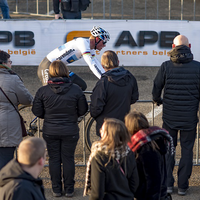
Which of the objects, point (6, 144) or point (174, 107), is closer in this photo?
point (6, 144)

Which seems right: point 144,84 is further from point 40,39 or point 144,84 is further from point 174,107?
point 174,107

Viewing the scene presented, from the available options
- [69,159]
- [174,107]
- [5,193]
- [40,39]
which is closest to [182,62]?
[174,107]

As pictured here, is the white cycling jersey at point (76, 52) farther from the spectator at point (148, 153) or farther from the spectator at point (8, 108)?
the spectator at point (148, 153)

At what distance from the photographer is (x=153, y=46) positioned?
33.4ft

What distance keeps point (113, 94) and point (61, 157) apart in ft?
3.61

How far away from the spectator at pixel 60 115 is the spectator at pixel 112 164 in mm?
1534

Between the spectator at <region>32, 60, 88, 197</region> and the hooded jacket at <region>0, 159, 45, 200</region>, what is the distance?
85.0 inches

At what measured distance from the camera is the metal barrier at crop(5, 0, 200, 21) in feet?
42.5

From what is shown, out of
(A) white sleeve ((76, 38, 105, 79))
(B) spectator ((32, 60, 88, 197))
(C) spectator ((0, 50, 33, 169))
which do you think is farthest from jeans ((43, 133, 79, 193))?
(A) white sleeve ((76, 38, 105, 79))

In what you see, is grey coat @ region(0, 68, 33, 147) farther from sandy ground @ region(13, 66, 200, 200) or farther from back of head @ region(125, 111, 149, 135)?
back of head @ region(125, 111, 149, 135)

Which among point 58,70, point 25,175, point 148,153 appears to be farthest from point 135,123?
point 58,70

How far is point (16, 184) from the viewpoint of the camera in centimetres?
293

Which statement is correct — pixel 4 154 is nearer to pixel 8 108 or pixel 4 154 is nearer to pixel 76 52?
pixel 8 108

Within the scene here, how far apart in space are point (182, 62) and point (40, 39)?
5.64 m
